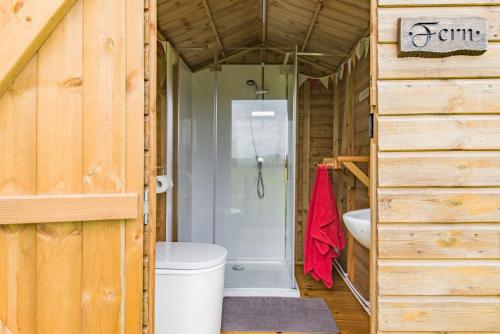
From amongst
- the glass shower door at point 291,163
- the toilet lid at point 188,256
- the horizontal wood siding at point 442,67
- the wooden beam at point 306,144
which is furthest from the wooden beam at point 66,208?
the wooden beam at point 306,144

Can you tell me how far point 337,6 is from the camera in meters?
2.60

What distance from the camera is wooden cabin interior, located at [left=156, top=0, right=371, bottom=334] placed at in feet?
9.04

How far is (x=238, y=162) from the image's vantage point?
145 inches

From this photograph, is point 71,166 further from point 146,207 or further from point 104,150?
point 146,207

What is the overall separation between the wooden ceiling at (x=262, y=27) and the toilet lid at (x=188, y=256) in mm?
1718

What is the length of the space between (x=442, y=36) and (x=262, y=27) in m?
2.40

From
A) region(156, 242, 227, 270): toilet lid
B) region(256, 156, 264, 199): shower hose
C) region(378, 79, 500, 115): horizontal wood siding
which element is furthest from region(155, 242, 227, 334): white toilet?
region(256, 156, 264, 199): shower hose

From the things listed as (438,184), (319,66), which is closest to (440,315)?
(438,184)

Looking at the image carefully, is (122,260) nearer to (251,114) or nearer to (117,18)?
(117,18)

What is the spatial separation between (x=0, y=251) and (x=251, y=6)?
9.02ft

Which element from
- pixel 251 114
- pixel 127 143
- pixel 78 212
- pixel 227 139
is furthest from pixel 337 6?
pixel 78 212

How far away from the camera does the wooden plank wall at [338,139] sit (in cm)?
293

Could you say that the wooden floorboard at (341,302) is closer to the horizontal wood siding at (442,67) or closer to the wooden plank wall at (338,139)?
the wooden plank wall at (338,139)

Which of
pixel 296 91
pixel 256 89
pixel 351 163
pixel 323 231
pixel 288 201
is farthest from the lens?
pixel 256 89
